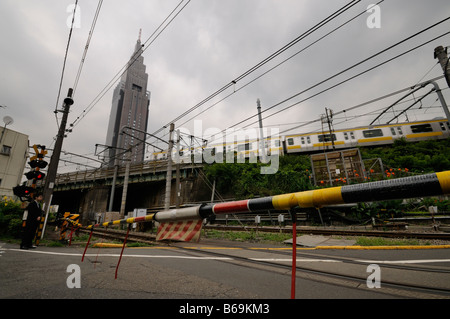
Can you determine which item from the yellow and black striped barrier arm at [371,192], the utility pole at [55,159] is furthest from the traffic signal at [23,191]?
the yellow and black striped barrier arm at [371,192]

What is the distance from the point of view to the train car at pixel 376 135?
86.9ft

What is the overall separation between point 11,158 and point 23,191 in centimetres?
3558

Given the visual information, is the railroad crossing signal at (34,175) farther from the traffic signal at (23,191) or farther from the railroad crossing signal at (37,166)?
the traffic signal at (23,191)

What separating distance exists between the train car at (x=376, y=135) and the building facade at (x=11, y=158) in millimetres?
42973

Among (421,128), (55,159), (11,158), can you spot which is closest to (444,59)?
(55,159)

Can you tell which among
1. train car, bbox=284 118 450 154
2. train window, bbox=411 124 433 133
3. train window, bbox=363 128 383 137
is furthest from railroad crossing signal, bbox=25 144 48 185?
train window, bbox=411 124 433 133

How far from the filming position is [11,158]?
31.6 metres

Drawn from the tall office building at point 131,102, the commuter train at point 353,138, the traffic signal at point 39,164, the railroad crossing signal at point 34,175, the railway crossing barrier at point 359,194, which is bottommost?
the railway crossing barrier at point 359,194

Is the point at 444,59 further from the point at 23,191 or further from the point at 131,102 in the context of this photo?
the point at 131,102

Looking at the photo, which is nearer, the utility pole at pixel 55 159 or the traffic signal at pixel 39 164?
the traffic signal at pixel 39 164

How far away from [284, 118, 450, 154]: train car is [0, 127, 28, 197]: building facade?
43.0 m

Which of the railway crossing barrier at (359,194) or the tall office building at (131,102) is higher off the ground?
the tall office building at (131,102)

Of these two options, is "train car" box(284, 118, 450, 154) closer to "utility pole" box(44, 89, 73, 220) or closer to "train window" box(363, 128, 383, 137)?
"train window" box(363, 128, 383, 137)
